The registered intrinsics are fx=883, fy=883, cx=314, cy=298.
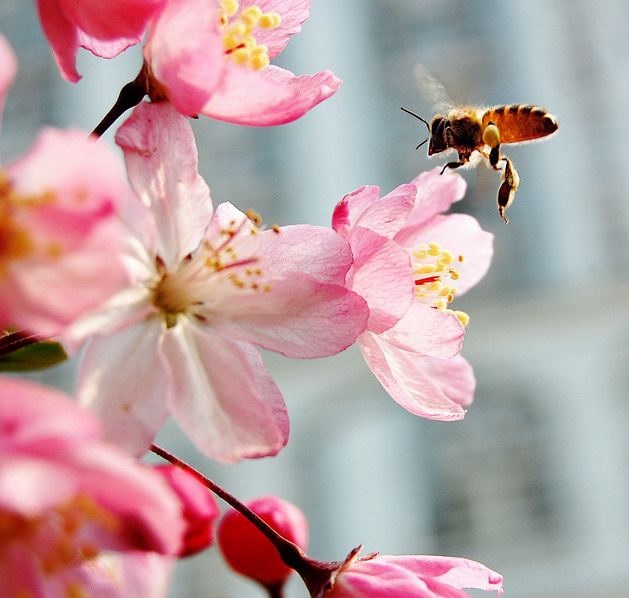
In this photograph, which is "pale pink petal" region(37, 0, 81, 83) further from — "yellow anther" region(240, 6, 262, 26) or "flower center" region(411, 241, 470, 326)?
"flower center" region(411, 241, 470, 326)

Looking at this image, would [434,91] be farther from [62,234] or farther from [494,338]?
[494,338]

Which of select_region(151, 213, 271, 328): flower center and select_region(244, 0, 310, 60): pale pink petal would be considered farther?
select_region(244, 0, 310, 60): pale pink petal

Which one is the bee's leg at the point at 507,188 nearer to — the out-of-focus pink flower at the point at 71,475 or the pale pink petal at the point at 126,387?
the pale pink petal at the point at 126,387

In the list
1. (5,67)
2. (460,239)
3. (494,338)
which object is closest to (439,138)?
(460,239)

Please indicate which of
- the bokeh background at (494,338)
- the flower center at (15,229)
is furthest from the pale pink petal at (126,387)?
the bokeh background at (494,338)

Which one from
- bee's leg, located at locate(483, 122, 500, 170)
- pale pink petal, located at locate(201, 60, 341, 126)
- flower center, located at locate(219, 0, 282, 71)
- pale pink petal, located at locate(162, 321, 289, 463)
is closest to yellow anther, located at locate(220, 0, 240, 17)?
flower center, located at locate(219, 0, 282, 71)

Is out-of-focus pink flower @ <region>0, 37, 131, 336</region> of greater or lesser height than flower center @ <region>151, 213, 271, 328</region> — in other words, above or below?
above
